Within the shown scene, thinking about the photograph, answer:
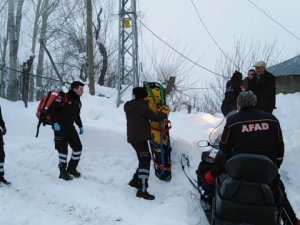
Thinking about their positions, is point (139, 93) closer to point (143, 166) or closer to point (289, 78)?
point (143, 166)

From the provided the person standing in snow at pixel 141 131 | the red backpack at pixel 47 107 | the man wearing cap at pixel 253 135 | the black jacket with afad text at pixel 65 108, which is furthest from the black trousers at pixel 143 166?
the man wearing cap at pixel 253 135

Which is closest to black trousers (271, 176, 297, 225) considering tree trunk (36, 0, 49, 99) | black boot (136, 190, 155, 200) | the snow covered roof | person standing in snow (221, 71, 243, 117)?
black boot (136, 190, 155, 200)

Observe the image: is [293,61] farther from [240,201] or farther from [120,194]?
[240,201]

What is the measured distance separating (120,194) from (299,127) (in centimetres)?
465

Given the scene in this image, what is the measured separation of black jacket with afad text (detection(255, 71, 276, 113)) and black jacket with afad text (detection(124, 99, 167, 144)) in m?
2.05

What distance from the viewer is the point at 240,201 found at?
4277 millimetres

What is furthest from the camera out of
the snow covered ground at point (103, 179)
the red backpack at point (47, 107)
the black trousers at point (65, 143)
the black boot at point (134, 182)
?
the black trousers at point (65, 143)

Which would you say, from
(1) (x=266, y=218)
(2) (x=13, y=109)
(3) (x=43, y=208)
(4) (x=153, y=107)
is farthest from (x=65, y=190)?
(2) (x=13, y=109)

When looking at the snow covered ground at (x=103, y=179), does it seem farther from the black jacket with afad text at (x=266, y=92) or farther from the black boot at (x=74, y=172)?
the black jacket with afad text at (x=266, y=92)

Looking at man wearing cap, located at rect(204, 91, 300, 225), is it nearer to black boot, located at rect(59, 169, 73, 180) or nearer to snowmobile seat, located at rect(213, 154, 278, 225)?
→ snowmobile seat, located at rect(213, 154, 278, 225)

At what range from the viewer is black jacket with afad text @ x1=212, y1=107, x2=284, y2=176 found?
4.39m

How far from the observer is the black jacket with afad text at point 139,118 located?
6.26 m

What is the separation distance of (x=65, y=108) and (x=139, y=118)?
1539mm

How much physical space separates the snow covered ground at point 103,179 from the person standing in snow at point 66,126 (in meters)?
0.30
